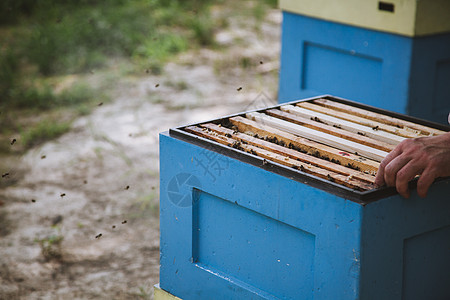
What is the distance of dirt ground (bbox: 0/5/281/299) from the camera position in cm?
271

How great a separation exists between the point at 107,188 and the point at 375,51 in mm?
1658

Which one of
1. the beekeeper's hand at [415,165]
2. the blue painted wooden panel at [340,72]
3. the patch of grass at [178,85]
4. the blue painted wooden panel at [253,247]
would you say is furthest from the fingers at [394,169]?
the patch of grass at [178,85]

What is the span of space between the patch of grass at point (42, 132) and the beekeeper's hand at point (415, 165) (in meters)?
3.01

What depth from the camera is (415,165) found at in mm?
1369

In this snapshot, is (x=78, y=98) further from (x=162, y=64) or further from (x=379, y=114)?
(x=379, y=114)

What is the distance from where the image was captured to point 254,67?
5.39m

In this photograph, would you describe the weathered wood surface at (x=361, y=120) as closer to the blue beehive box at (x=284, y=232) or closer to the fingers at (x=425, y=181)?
the blue beehive box at (x=284, y=232)

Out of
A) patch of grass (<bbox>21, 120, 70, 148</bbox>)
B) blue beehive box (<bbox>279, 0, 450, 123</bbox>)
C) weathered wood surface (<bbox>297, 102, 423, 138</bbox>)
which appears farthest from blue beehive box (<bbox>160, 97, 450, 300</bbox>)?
patch of grass (<bbox>21, 120, 70, 148</bbox>)

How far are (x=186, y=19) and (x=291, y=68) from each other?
133 inches

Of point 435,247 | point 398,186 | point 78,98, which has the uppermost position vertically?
point 398,186

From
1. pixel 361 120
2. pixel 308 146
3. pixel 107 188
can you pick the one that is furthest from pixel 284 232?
pixel 107 188

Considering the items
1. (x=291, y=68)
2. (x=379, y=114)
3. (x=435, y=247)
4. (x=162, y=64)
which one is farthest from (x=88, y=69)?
(x=435, y=247)

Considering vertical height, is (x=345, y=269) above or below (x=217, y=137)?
below

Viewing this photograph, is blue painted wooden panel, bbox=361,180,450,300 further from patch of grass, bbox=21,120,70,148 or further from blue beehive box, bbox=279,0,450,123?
patch of grass, bbox=21,120,70,148
